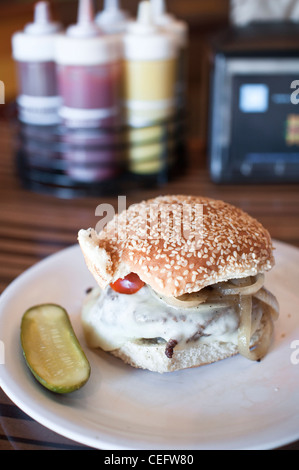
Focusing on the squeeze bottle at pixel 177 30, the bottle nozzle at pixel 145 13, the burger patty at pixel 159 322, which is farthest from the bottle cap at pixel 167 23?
the burger patty at pixel 159 322

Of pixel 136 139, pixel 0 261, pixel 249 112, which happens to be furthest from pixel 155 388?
pixel 249 112

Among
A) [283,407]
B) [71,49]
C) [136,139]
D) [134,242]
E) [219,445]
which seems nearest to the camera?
[219,445]

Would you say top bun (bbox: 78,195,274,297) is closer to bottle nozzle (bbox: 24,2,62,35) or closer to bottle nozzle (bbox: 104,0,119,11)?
bottle nozzle (bbox: 24,2,62,35)

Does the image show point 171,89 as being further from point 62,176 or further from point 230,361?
point 230,361

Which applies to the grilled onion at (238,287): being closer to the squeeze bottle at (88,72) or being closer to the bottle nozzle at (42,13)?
the squeeze bottle at (88,72)

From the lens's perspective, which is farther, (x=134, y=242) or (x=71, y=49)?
(x=71, y=49)

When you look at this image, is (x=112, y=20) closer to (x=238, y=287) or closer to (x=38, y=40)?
(x=38, y=40)

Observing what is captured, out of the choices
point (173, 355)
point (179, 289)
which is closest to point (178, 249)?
point (179, 289)
